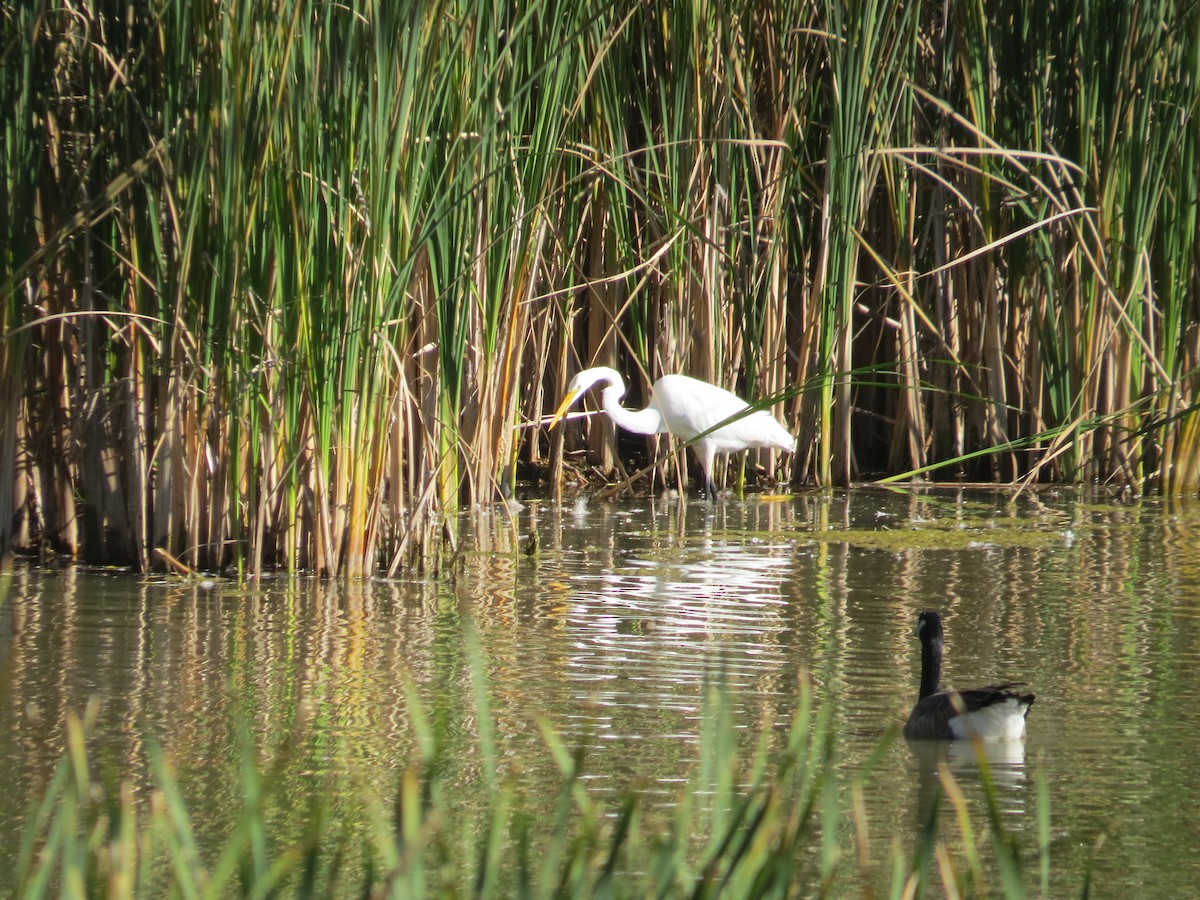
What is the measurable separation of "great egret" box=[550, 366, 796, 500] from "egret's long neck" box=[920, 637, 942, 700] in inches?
125

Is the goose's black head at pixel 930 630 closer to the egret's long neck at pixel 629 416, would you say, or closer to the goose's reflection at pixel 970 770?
the goose's reflection at pixel 970 770

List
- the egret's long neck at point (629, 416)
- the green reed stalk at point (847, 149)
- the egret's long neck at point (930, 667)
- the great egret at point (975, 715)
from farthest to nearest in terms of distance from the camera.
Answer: the egret's long neck at point (629, 416), the green reed stalk at point (847, 149), the egret's long neck at point (930, 667), the great egret at point (975, 715)

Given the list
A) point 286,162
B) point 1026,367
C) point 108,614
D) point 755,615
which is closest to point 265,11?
point 286,162

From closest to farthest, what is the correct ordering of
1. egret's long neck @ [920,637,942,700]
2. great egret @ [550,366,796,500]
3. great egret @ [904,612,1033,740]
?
great egret @ [904,612,1033,740]
egret's long neck @ [920,637,942,700]
great egret @ [550,366,796,500]

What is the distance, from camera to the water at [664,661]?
10.7 feet

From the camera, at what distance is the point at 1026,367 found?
26.1 feet

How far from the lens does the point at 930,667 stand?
389cm

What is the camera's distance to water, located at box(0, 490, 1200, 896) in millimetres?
3262

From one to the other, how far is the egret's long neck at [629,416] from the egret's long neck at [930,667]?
3.64 metres

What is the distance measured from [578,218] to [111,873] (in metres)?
6.29

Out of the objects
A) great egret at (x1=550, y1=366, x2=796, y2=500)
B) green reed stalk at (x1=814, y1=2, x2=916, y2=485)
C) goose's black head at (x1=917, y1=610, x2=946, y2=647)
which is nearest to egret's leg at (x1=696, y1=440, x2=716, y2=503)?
great egret at (x1=550, y1=366, x2=796, y2=500)

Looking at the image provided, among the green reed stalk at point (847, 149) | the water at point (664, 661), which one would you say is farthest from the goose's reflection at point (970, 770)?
the green reed stalk at point (847, 149)

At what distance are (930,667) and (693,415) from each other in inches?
137

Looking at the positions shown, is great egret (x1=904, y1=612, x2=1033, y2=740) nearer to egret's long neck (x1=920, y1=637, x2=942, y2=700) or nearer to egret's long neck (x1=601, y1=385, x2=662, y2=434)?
egret's long neck (x1=920, y1=637, x2=942, y2=700)
